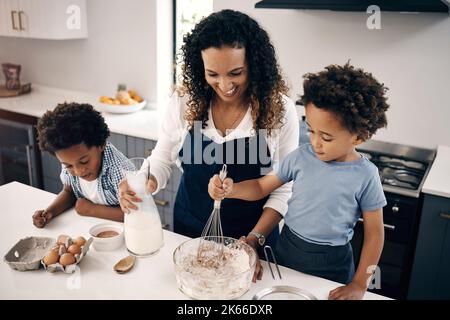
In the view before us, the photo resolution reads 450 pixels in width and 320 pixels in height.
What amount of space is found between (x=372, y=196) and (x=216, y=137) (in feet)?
1.82

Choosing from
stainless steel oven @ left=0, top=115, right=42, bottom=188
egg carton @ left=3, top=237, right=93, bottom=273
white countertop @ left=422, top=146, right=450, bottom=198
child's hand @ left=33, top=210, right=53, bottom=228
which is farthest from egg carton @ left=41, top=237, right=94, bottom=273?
stainless steel oven @ left=0, top=115, right=42, bottom=188

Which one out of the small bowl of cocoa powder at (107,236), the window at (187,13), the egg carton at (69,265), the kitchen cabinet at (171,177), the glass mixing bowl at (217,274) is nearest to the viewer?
the glass mixing bowl at (217,274)

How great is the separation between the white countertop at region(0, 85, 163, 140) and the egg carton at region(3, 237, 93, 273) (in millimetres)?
1304

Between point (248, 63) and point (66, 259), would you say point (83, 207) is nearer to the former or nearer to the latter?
point (66, 259)

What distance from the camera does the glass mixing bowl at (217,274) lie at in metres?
0.98

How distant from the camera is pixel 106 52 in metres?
3.15

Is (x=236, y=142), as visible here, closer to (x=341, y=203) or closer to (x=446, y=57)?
(x=341, y=203)

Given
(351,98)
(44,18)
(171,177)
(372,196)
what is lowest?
(171,177)

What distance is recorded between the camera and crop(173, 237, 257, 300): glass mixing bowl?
3.21 ft

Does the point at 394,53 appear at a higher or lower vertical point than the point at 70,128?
higher

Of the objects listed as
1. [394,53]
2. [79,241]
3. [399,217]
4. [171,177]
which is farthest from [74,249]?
[394,53]

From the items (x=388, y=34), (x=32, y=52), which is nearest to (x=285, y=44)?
(x=388, y=34)

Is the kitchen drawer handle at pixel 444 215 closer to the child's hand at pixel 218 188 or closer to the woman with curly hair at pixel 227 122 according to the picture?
the woman with curly hair at pixel 227 122

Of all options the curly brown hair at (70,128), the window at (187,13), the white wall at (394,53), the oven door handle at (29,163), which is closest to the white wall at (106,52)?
the window at (187,13)
